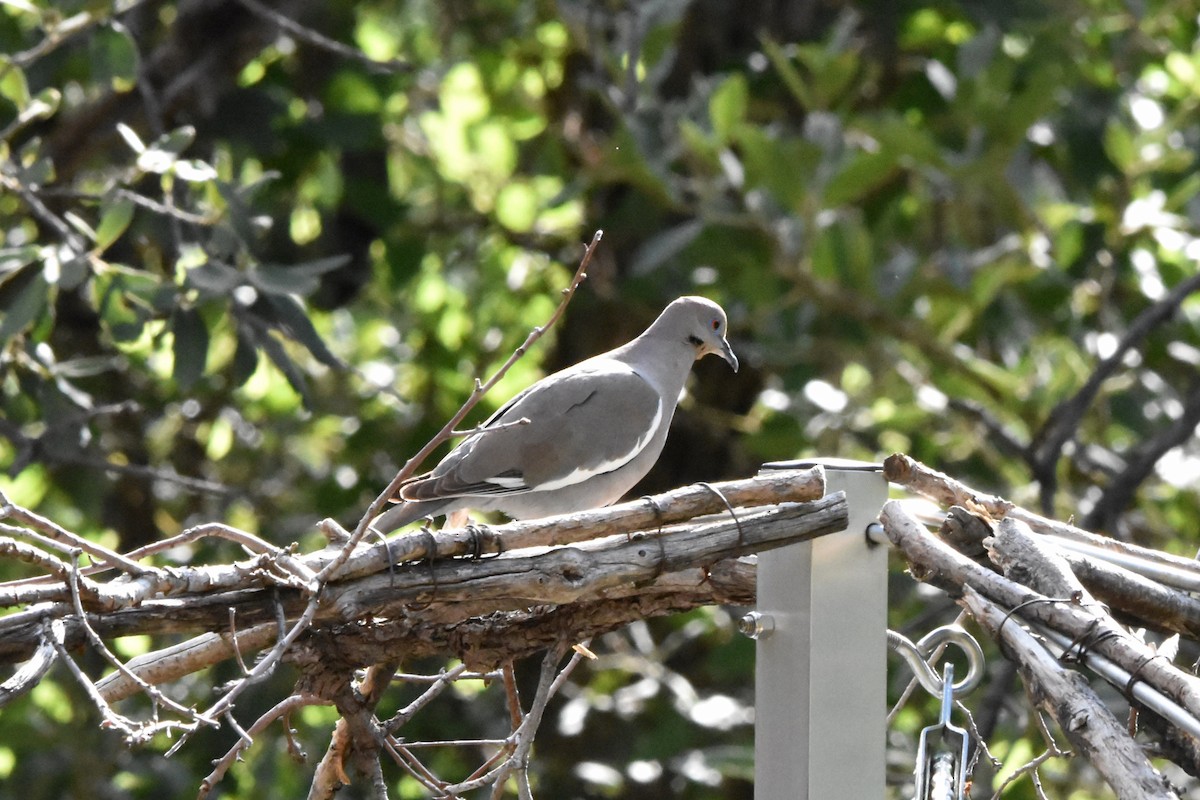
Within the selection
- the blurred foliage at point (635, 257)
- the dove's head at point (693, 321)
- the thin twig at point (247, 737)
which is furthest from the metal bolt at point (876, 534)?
the blurred foliage at point (635, 257)

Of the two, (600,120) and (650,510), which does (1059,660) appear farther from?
(600,120)

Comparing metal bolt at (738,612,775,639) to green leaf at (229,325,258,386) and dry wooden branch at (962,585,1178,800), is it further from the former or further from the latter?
green leaf at (229,325,258,386)

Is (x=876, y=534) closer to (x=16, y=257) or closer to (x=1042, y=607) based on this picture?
(x=1042, y=607)

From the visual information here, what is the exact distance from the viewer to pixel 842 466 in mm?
1809

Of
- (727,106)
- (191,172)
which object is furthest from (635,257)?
(191,172)

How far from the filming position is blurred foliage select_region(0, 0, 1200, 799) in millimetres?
4238

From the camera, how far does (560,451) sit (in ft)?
9.84

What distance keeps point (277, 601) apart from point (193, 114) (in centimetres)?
328

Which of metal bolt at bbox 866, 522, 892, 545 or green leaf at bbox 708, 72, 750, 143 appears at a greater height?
metal bolt at bbox 866, 522, 892, 545

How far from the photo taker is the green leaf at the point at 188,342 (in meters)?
3.32

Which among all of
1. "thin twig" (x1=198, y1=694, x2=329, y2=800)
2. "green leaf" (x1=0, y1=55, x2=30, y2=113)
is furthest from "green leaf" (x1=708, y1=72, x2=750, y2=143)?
"thin twig" (x1=198, y1=694, x2=329, y2=800)

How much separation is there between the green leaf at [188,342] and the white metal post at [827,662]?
1923 mm

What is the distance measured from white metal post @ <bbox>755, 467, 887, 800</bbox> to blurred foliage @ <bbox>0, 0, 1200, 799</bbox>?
193cm

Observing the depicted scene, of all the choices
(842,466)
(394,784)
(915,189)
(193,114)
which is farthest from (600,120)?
(842,466)
